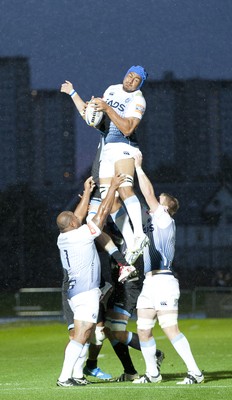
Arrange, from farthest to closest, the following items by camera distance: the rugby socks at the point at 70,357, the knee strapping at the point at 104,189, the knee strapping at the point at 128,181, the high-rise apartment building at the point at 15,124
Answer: the high-rise apartment building at the point at 15,124 < the knee strapping at the point at 104,189 < the knee strapping at the point at 128,181 < the rugby socks at the point at 70,357

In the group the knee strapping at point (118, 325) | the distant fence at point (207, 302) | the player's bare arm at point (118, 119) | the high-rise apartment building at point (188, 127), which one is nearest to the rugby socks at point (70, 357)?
the knee strapping at point (118, 325)

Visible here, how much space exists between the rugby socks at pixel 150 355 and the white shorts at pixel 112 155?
7.05 ft

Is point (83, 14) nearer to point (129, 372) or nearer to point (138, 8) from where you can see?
point (138, 8)

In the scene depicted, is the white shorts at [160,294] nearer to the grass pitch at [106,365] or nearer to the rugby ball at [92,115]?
the grass pitch at [106,365]

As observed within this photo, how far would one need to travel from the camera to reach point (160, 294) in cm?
1443

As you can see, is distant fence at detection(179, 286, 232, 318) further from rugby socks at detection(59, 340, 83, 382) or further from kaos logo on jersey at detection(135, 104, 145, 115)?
rugby socks at detection(59, 340, 83, 382)

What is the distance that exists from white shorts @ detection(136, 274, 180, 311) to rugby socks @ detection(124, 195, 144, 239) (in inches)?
29.3

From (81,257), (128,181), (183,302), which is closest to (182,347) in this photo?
(81,257)

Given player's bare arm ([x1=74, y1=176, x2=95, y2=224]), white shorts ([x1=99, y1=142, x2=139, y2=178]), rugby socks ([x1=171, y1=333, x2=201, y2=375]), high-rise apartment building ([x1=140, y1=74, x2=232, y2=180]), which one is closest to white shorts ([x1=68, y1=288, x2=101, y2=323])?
rugby socks ([x1=171, y1=333, x2=201, y2=375])

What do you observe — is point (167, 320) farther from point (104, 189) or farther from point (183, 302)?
point (183, 302)

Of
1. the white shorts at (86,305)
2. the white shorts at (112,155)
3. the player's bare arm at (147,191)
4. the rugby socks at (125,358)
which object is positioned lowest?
the rugby socks at (125,358)

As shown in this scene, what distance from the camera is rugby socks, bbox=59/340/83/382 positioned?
14.1 meters

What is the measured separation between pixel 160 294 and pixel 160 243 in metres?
0.69

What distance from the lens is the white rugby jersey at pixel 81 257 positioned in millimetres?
14305
